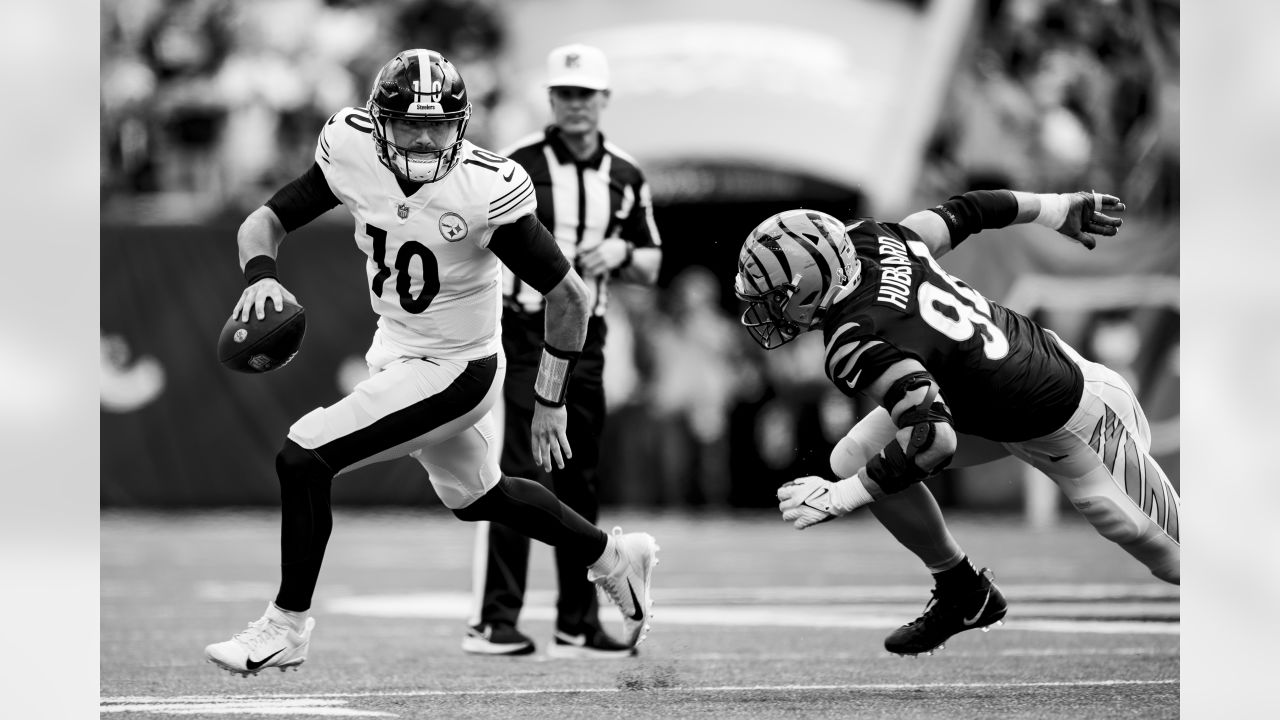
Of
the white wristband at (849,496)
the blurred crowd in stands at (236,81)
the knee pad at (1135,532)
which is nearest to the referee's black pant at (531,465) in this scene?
the white wristband at (849,496)

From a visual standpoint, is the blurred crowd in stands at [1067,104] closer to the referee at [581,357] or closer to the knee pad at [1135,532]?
the referee at [581,357]

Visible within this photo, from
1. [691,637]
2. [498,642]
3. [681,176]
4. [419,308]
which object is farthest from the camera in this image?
[681,176]

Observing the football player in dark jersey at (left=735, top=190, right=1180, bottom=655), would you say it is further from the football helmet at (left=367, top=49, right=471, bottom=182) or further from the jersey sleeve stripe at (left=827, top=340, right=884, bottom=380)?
the football helmet at (left=367, top=49, right=471, bottom=182)

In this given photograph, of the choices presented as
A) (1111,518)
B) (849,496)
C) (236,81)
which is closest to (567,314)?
(849,496)

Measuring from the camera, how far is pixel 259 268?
4453 mm

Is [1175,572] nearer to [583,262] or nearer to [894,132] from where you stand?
[583,262]

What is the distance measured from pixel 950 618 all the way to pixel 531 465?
60.7 inches

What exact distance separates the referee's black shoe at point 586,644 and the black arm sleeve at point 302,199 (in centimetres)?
177

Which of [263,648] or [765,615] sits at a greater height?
[263,648]

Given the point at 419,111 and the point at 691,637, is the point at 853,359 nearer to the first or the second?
the point at 419,111

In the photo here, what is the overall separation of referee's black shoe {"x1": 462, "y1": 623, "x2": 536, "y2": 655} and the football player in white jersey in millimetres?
879

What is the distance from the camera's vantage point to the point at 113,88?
1292cm

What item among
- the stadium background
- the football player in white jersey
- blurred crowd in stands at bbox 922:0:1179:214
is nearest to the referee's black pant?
the football player in white jersey
